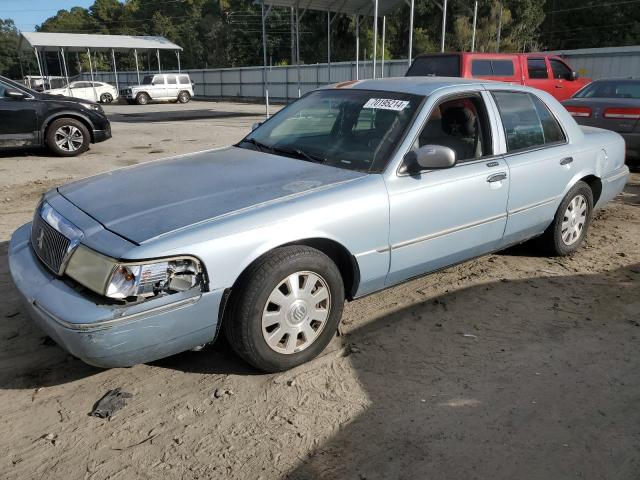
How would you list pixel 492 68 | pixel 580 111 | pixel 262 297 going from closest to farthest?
pixel 262 297 < pixel 580 111 < pixel 492 68

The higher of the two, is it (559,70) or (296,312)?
(559,70)

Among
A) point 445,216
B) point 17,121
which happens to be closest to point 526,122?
point 445,216

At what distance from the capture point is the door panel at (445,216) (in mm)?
3395

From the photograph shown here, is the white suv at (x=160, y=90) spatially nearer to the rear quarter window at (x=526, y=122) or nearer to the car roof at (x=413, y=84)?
the car roof at (x=413, y=84)

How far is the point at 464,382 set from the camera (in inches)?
Result: 119

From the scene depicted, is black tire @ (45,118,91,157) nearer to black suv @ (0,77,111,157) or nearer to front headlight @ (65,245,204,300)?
black suv @ (0,77,111,157)

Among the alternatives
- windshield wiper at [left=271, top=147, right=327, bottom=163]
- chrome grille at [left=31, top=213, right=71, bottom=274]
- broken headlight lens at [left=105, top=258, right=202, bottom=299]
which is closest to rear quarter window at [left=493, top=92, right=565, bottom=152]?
windshield wiper at [left=271, top=147, right=327, bottom=163]

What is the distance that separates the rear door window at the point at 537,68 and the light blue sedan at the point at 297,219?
395 inches

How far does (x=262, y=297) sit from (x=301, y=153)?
4.34 feet

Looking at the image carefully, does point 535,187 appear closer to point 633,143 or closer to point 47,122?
point 633,143

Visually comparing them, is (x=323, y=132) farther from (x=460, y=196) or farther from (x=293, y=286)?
(x=293, y=286)

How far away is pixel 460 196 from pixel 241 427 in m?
2.09

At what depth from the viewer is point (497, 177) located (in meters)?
3.89

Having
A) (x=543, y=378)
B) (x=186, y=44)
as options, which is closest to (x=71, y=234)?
(x=543, y=378)
